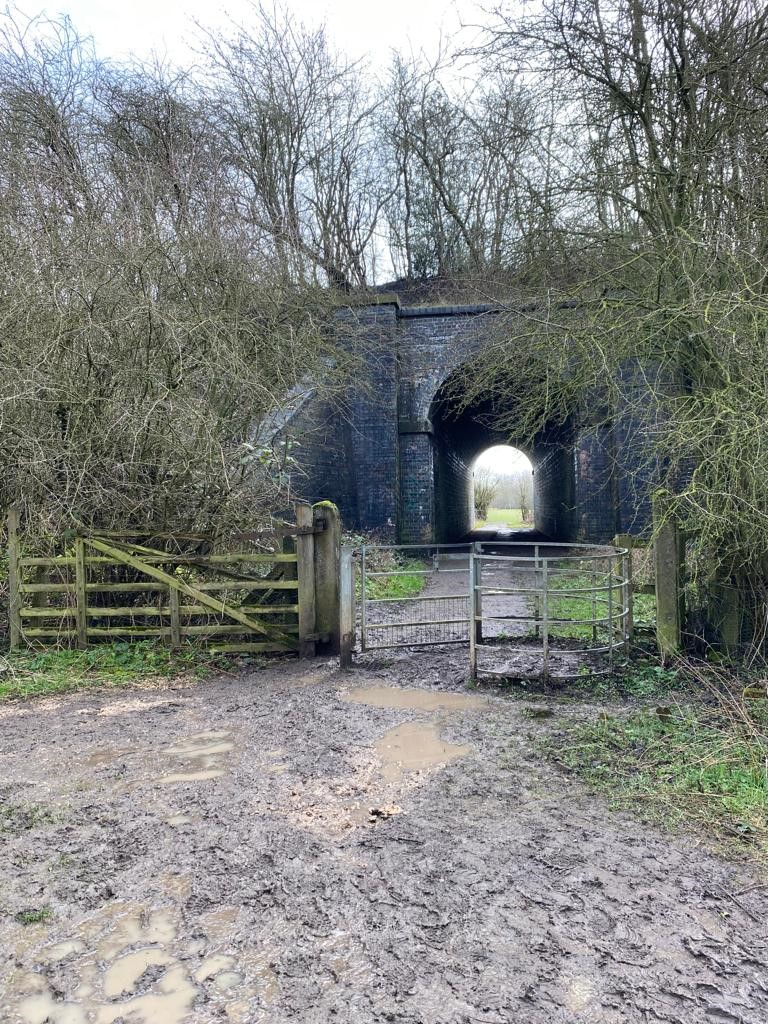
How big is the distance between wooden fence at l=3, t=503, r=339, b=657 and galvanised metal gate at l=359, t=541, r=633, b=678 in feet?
2.12

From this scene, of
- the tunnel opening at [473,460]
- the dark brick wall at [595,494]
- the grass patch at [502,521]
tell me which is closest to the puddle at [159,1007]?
the tunnel opening at [473,460]

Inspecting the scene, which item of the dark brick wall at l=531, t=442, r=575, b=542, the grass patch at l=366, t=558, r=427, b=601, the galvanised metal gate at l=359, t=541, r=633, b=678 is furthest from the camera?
the dark brick wall at l=531, t=442, r=575, b=542

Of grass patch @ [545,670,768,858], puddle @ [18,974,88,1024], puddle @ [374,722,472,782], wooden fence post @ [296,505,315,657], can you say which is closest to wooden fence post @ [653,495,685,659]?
grass patch @ [545,670,768,858]

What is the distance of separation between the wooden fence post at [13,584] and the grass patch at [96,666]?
0.23 m

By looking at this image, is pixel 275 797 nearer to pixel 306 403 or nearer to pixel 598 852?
pixel 598 852

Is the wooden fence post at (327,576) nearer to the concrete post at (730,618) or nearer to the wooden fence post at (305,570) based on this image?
the wooden fence post at (305,570)

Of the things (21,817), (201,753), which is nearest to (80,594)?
(201,753)

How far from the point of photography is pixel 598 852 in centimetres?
322

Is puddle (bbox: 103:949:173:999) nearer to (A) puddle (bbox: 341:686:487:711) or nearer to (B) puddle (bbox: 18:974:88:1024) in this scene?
(B) puddle (bbox: 18:974:88:1024)

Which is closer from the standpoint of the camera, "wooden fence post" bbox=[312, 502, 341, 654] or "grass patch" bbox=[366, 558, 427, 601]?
"wooden fence post" bbox=[312, 502, 341, 654]

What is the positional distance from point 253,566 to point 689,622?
5237 mm

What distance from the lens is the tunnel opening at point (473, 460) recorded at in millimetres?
17511

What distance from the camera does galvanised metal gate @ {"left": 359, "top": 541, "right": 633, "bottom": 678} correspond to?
6.16m

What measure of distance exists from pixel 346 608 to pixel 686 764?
357 cm
